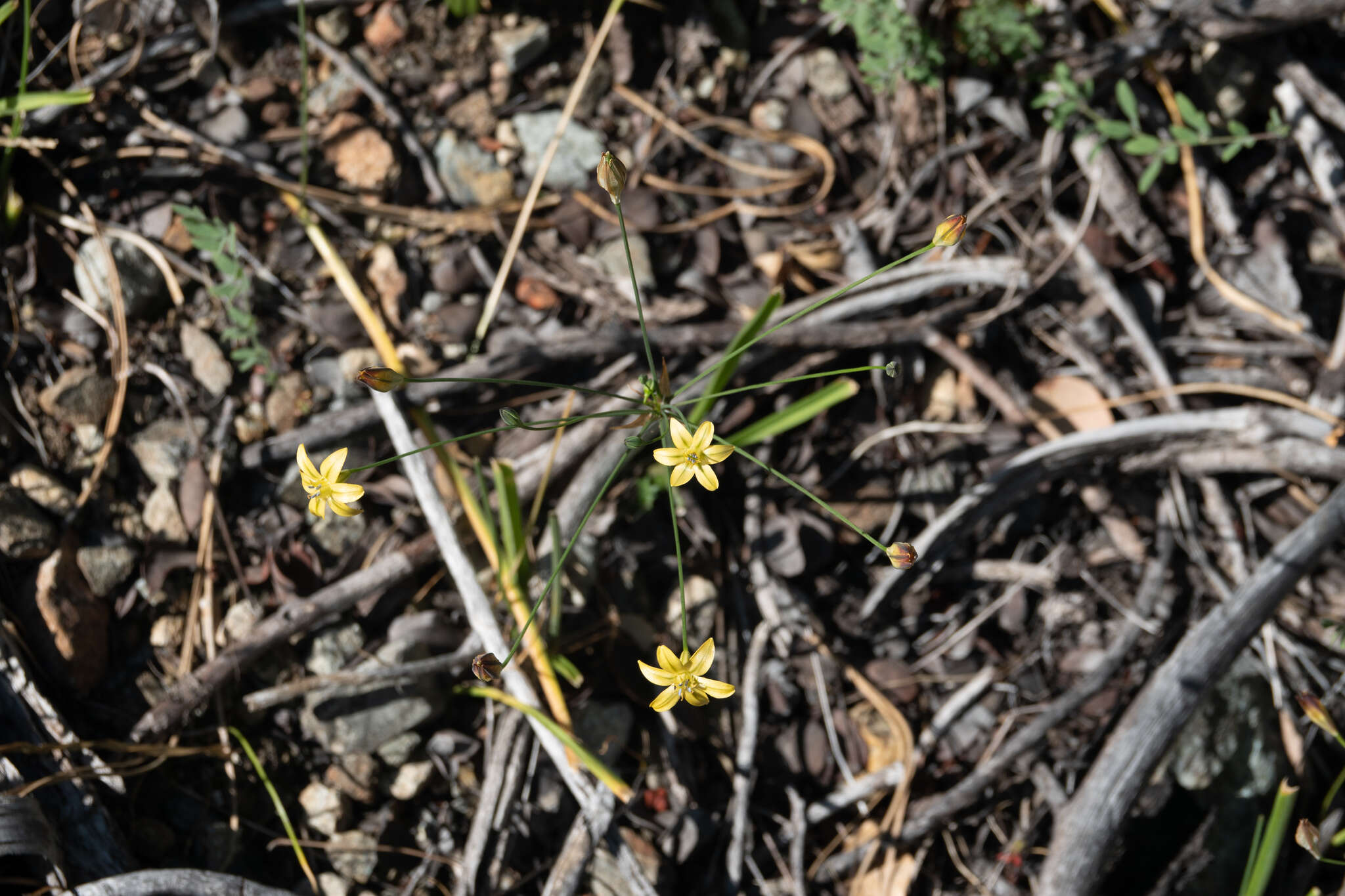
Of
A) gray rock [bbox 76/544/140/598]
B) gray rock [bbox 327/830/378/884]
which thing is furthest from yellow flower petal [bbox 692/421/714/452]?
gray rock [bbox 76/544/140/598]

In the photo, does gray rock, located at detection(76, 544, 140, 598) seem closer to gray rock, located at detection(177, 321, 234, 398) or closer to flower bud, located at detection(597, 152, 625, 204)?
gray rock, located at detection(177, 321, 234, 398)

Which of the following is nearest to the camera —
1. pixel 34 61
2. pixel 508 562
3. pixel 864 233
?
pixel 508 562

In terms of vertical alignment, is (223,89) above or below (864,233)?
above

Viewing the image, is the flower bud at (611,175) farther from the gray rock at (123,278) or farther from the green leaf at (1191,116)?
the green leaf at (1191,116)

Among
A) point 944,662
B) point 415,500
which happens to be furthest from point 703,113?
point 944,662

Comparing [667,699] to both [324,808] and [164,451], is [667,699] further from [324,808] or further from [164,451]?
[164,451]

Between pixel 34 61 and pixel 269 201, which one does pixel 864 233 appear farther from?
pixel 34 61

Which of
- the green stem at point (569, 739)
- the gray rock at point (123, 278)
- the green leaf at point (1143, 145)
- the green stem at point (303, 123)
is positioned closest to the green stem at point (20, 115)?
the gray rock at point (123, 278)
